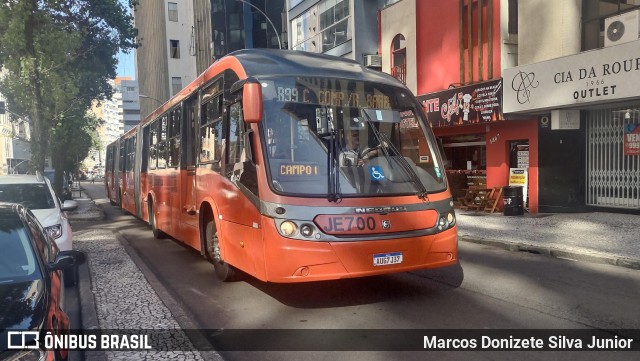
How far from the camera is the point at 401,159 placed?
5762mm

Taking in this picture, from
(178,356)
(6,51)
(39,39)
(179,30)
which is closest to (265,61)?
(178,356)

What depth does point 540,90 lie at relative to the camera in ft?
42.7

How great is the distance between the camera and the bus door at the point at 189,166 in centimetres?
799

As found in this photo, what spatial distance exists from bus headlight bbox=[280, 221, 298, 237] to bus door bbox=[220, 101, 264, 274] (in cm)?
36

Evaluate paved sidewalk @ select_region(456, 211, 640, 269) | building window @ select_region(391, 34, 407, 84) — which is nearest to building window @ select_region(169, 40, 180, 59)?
building window @ select_region(391, 34, 407, 84)

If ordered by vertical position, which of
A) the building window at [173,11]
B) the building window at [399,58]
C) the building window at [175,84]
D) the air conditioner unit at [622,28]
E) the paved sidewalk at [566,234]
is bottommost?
the paved sidewalk at [566,234]

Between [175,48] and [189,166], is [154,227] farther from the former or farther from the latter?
[175,48]

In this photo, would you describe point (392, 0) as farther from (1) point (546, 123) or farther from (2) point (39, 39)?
(2) point (39, 39)

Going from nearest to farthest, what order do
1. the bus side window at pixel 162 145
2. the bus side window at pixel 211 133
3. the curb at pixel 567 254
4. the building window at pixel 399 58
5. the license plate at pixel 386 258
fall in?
the license plate at pixel 386 258 < the bus side window at pixel 211 133 < the curb at pixel 567 254 < the bus side window at pixel 162 145 < the building window at pixel 399 58

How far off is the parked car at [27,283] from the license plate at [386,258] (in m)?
2.94

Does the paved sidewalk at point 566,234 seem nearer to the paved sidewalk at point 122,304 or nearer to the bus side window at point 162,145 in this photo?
the bus side window at point 162,145

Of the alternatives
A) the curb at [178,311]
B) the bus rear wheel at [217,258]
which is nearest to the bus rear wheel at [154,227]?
the curb at [178,311]

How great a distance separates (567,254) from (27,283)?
8.57 metres

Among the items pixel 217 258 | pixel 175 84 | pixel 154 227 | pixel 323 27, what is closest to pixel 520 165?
pixel 154 227
